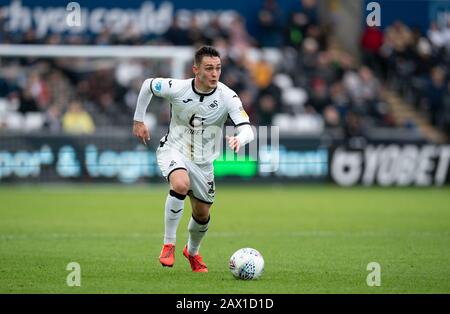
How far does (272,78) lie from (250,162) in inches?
158

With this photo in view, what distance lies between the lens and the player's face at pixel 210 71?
9836 mm

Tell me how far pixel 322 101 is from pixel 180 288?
17.5 metres

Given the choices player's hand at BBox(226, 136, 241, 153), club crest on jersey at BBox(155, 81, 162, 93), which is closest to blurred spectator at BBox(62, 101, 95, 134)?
club crest on jersey at BBox(155, 81, 162, 93)

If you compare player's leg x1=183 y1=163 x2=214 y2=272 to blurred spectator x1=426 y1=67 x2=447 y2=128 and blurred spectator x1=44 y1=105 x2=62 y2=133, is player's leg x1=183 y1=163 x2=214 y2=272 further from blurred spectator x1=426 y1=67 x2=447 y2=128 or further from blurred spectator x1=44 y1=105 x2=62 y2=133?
blurred spectator x1=426 y1=67 x2=447 y2=128

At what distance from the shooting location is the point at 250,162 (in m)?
22.7

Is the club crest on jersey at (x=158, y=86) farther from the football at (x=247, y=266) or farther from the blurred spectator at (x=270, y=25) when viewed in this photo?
the blurred spectator at (x=270, y=25)

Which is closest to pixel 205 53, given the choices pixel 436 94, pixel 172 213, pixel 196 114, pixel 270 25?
pixel 196 114

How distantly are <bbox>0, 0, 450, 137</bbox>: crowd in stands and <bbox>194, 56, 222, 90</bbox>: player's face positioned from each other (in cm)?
1251

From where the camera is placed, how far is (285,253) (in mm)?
11477

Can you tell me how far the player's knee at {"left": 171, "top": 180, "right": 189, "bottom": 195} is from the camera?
31.8 ft

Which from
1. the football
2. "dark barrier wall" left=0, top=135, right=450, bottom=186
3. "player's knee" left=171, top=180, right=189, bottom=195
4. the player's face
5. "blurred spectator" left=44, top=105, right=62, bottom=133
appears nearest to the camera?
the football

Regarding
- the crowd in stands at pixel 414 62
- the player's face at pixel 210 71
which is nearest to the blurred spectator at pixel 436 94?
the crowd in stands at pixel 414 62

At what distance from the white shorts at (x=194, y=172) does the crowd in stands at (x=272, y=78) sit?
12.3 meters
